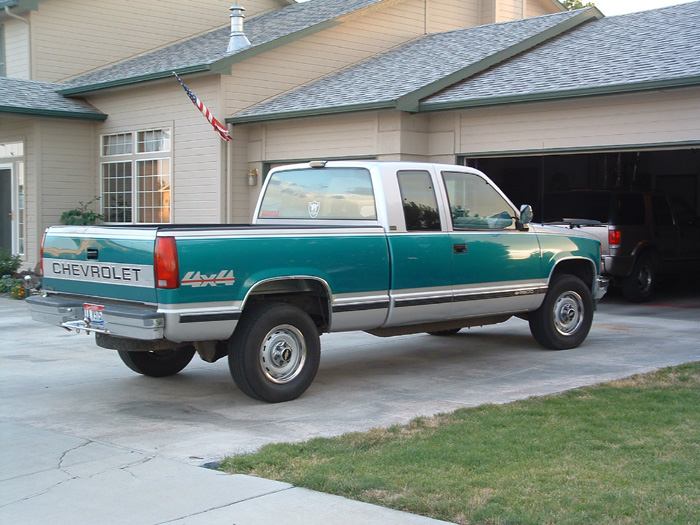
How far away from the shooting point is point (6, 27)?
21297 millimetres

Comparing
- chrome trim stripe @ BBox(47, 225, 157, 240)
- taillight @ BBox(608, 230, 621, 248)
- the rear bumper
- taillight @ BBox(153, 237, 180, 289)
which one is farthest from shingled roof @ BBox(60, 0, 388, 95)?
taillight @ BBox(153, 237, 180, 289)

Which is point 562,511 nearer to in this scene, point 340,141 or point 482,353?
point 482,353

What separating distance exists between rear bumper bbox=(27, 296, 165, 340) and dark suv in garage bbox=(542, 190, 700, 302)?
952 centimetres

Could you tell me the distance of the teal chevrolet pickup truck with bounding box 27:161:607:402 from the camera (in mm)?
6949

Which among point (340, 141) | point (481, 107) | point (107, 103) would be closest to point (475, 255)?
point (481, 107)

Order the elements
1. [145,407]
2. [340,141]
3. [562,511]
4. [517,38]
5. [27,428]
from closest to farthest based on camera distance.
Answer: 1. [562,511]
2. [27,428]
3. [145,407]
4. [340,141]
5. [517,38]

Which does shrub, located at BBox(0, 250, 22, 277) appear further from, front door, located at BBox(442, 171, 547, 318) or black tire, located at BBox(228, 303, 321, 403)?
black tire, located at BBox(228, 303, 321, 403)

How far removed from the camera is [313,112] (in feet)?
52.6

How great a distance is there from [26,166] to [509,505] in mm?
17000

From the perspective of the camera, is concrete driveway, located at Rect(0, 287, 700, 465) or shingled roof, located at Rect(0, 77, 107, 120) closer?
concrete driveway, located at Rect(0, 287, 700, 465)

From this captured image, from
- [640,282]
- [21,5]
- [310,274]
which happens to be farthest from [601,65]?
[21,5]

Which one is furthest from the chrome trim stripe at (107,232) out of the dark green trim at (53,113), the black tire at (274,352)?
the dark green trim at (53,113)

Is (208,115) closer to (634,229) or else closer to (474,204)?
(634,229)

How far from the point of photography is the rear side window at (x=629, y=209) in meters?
15.3
